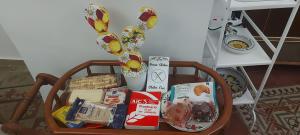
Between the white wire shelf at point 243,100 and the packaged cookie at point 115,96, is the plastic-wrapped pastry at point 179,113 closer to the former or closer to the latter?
the packaged cookie at point 115,96

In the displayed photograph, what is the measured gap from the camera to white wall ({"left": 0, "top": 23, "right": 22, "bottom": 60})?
1.84 m

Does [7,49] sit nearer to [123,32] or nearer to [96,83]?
[96,83]

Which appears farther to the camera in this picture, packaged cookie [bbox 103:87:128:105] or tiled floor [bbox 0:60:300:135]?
tiled floor [bbox 0:60:300:135]

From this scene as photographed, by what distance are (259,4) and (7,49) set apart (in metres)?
1.86

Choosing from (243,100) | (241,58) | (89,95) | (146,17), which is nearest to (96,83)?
(89,95)

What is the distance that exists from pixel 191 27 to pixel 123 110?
1.46 ft

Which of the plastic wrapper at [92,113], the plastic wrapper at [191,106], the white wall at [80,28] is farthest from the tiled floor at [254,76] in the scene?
the plastic wrapper at [92,113]

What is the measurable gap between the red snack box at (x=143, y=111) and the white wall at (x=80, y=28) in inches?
10.4

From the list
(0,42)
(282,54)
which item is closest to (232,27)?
(282,54)

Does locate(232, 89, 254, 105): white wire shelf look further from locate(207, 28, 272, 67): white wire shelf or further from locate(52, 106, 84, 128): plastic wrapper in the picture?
locate(52, 106, 84, 128): plastic wrapper

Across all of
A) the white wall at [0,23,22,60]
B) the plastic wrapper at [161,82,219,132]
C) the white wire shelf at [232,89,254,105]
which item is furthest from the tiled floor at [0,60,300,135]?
the plastic wrapper at [161,82,219,132]

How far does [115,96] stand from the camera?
0.91 meters

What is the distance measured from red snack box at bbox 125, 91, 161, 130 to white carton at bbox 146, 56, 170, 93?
3 cm

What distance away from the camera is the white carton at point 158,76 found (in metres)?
0.93
